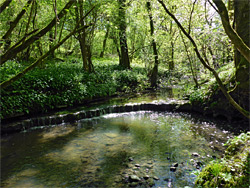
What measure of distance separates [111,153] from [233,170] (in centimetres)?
347

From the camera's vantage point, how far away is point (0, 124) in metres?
7.76

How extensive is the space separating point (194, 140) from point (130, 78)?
393 inches

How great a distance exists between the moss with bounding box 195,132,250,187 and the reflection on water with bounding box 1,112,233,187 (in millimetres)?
328

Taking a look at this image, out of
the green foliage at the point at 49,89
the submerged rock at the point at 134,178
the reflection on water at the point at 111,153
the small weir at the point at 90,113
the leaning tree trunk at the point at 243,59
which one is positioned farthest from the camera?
the green foliage at the point at 49,89

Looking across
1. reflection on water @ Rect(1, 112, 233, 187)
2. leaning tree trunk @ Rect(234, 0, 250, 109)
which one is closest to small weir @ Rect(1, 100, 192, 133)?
reflection on water @ Rect(1, 112, 233, 187)

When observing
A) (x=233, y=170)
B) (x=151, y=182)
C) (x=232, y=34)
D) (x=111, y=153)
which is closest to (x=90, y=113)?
(x=111, y=153)

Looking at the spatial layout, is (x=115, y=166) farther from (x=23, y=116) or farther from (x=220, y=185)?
(x=23, y=116)

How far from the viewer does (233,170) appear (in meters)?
2.88

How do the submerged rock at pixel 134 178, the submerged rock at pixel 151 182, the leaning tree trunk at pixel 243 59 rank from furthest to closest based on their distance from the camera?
1. the leaning tree trunk at pixel 243 59
2. the submerged rock at pixel 134 178
3. the submerged rock at pixel 151 182

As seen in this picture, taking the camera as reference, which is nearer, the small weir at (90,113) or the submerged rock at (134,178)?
the submerged rock at (134,178)

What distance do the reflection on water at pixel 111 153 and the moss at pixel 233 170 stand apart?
33 centimetres

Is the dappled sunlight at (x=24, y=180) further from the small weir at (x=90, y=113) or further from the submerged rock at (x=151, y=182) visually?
the small weir at (x=90, y=113)

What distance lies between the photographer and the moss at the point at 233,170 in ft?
9.04

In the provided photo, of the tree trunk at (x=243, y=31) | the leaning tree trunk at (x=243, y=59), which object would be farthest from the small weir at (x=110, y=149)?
the tree trunk at (x=243, y=31)
